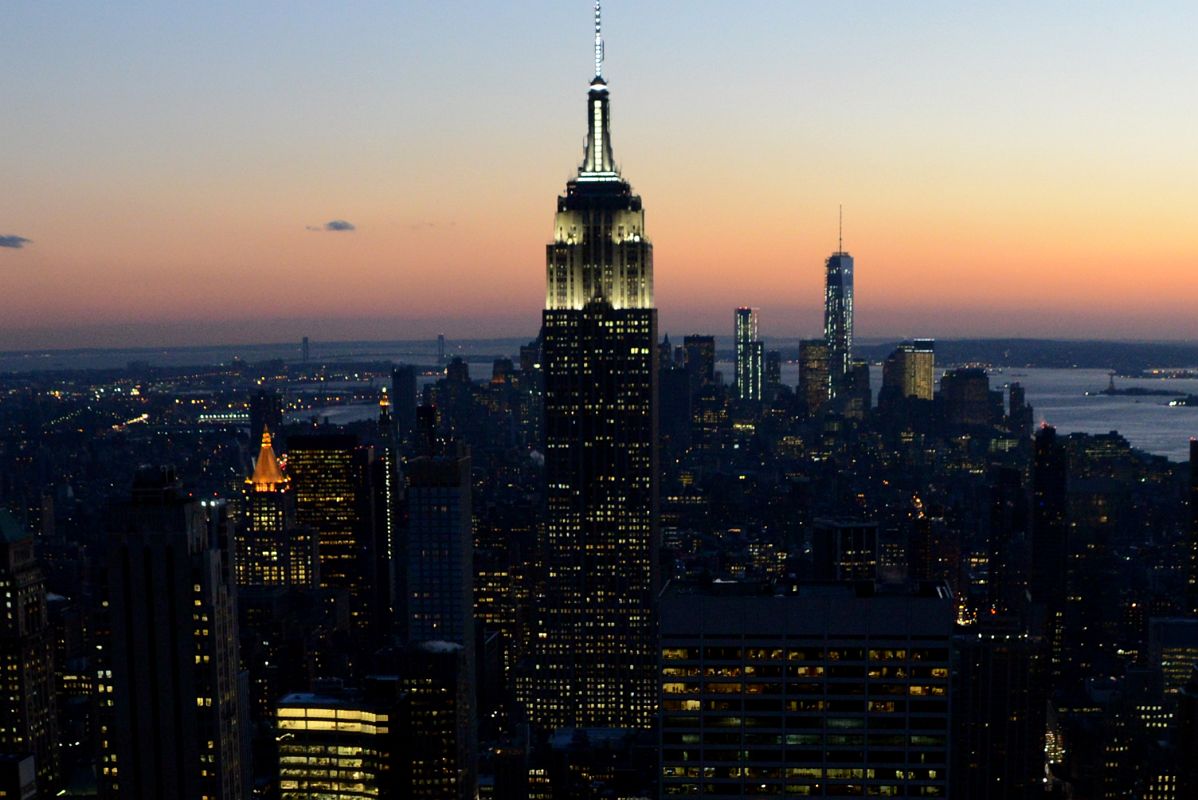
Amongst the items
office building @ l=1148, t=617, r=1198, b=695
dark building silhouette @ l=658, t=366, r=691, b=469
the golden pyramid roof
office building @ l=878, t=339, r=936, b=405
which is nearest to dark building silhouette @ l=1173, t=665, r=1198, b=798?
office building @ l=1148, t=617, r=1198, b=695

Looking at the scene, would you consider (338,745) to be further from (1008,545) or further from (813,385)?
(813,385)

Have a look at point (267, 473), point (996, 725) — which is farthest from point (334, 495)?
point (996, 725)

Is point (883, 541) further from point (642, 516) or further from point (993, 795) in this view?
point (993, 795)

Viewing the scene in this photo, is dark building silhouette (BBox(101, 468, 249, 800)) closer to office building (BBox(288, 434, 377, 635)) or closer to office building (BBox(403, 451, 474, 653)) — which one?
office building (BBox(403, 451, 474, 653))

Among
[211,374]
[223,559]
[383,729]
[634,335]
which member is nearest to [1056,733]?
[634,335]

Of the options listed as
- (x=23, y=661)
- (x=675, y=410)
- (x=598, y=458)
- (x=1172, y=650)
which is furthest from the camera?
(x=675, y=410)

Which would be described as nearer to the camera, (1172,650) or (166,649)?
(166,649)
